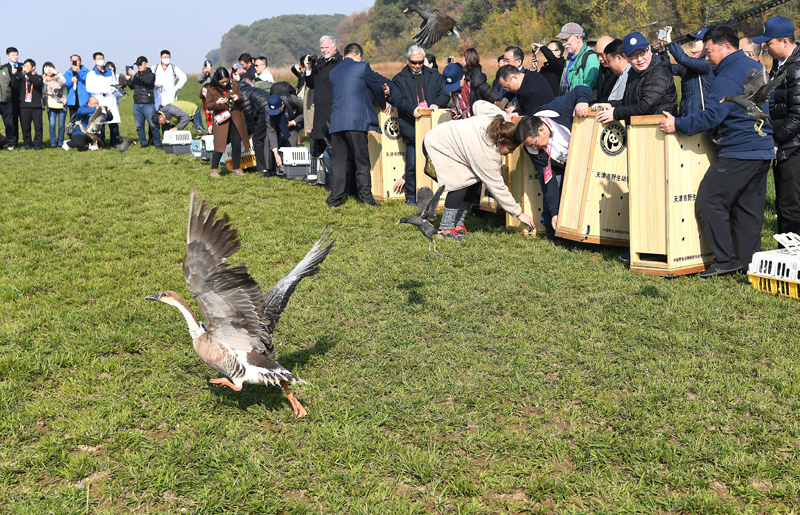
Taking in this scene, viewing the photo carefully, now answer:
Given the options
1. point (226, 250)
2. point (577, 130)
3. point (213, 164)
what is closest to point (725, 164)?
point (577, 130)

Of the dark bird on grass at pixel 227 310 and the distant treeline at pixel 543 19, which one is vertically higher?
the distant treeline at pixel 543 19

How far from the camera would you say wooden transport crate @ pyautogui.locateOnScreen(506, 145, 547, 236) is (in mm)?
7672

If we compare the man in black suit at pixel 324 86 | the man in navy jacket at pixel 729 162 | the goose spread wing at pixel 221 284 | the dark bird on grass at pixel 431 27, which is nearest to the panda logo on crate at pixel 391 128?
the man in black suit at pixel 324 86

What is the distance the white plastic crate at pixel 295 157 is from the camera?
12062 mm

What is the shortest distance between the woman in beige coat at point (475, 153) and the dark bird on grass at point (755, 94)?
2.14 meters

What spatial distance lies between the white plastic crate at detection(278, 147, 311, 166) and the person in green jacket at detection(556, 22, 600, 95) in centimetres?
538

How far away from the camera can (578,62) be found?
7.95 m

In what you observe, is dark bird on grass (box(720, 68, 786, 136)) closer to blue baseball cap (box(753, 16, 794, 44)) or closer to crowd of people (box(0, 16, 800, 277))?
crowd of people (box(0, 16, 800, 277))

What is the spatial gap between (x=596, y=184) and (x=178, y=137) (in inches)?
462

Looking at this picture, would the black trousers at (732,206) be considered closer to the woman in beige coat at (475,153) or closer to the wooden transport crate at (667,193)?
the wooden transport crate at (667,193)

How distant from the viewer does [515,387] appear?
435cm

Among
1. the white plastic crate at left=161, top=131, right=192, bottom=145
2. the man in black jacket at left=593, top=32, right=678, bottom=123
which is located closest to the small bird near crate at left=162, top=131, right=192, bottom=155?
the white plastic crate at left=161, top=131, right=192, bottom=145

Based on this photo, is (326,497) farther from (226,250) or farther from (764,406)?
(764,406)

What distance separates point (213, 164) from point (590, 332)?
8.82 m
